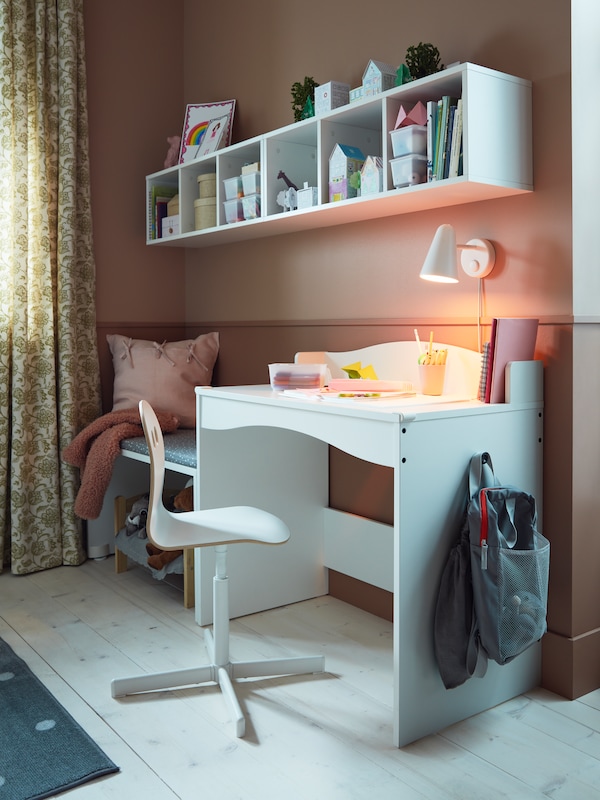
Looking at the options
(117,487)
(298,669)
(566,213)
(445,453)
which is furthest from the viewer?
(117,487)

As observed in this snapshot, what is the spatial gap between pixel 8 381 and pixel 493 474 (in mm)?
1995

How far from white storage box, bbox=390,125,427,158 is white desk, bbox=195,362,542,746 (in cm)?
62

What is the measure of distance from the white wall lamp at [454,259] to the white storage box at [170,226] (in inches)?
55.1

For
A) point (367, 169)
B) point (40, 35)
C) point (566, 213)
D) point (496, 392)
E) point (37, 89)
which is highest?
point (40, 35)

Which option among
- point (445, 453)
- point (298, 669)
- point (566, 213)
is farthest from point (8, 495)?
point (566, 213)

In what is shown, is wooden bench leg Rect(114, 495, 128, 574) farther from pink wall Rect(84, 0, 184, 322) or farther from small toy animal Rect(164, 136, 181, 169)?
small toy animal Rect(164, 136, 181, 169)

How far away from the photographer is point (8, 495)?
3.17 m

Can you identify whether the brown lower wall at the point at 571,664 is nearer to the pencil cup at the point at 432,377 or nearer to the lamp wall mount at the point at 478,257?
the pencil cup at the point at 432,377

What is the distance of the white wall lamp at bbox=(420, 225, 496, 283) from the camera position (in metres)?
2.10

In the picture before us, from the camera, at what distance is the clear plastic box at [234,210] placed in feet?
9.34

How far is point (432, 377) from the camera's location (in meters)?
2.22

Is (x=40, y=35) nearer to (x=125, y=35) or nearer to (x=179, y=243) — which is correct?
(x=125, y=35)

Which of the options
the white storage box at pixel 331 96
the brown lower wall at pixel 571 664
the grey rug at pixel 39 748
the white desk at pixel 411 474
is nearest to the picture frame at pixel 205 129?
the white storage box at pixel 331 96

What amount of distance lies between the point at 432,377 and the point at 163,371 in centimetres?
142
